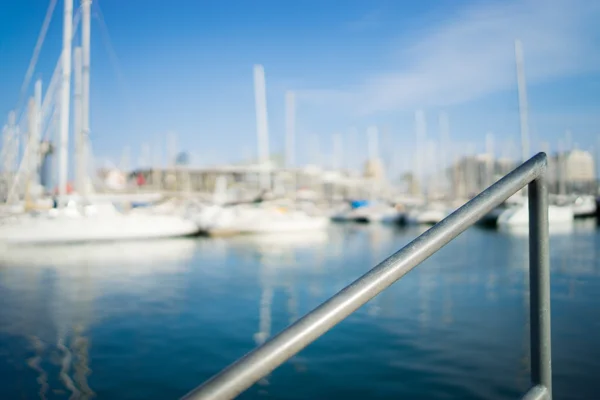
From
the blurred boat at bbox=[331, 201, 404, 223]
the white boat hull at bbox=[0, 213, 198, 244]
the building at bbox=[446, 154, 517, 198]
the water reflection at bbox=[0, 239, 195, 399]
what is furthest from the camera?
the building at bbox=[446, 154, 517, 198]

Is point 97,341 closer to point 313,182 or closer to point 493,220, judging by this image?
point 493,220

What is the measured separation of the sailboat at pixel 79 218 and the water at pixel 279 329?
27.6ft

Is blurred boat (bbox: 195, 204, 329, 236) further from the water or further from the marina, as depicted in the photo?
the water

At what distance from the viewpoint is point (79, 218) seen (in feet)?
86.0

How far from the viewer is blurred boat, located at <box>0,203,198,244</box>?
82.9ft

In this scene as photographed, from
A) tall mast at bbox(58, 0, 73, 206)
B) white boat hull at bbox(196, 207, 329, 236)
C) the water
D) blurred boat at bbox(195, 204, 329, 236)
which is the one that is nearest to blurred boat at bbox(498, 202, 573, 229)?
blurred boat at bbox(195, 204, 329, 236)

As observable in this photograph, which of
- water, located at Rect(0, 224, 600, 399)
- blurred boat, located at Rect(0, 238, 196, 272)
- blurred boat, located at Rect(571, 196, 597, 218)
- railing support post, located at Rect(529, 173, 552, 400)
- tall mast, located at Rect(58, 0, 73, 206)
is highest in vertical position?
tall mast, located at Rect(58, 0, 73, 206)

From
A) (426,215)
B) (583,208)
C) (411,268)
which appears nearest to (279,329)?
(411,268)

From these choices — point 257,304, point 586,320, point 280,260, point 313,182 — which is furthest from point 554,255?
point 313,182

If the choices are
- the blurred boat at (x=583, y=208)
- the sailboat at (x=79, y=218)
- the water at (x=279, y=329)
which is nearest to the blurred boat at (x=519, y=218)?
the blurred boat at (x=583, y=208)

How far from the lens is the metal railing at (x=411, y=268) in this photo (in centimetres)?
94

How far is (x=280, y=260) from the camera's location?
19875mm

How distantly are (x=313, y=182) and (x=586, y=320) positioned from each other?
11729cm

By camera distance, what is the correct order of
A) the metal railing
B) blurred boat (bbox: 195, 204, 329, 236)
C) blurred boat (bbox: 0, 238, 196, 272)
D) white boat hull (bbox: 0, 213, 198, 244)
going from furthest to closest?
blurred boat (bbox: 195, 204, 329, 236) → white boat hull (bbox: 0, 213, 198, 244) → blurred boat (bbox: 0, 238, 196, 272) → the metal railing
